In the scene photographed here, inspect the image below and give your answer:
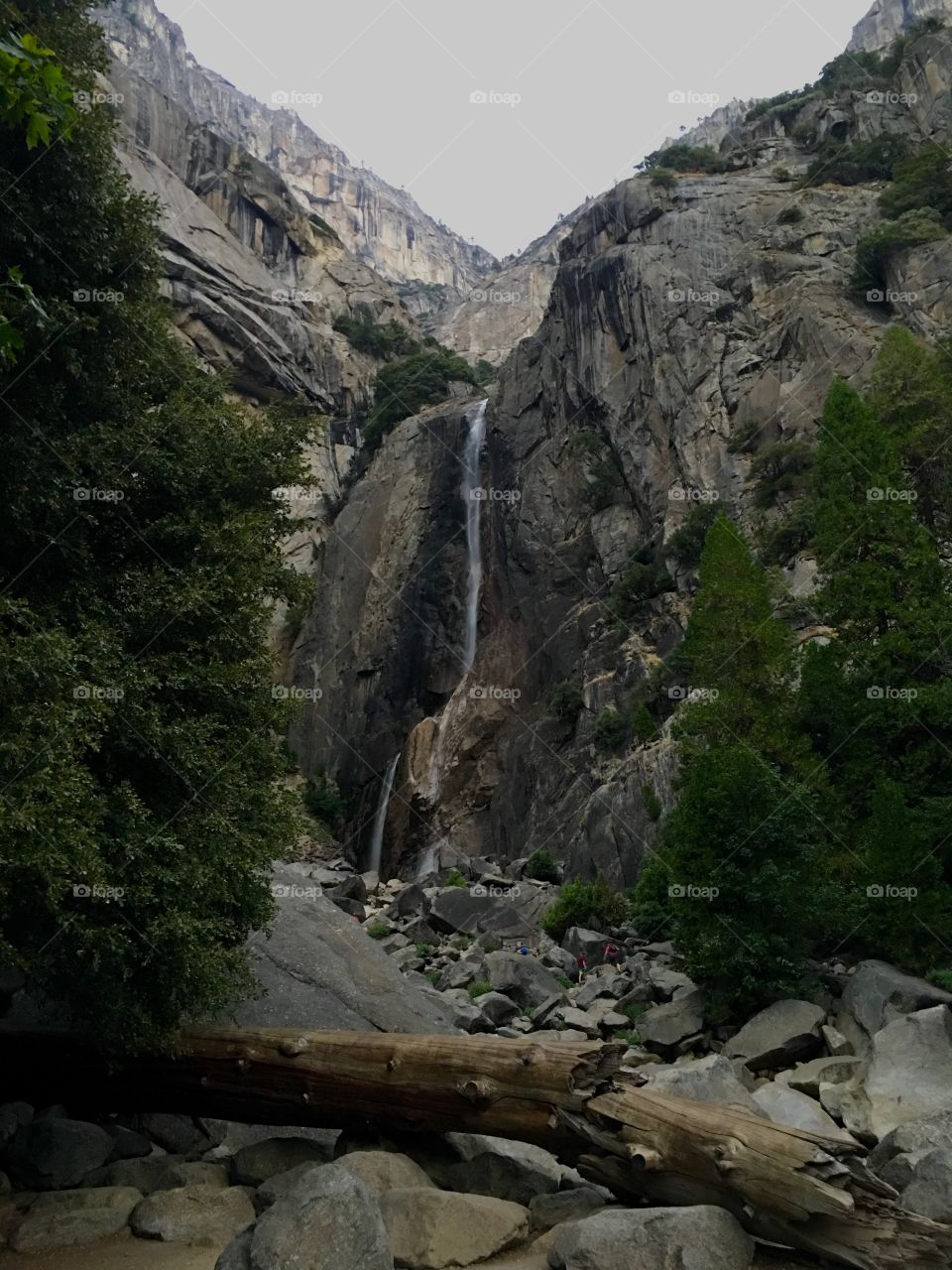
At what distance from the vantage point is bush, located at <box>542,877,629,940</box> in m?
23.7

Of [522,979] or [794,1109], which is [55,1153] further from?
[522,979]

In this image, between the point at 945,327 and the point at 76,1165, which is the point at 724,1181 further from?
the point at 945,327

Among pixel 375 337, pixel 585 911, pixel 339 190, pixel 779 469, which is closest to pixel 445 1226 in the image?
pixel 585 911

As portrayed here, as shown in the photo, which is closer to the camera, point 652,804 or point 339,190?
point 652,804

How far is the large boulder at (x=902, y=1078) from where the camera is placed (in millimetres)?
10180

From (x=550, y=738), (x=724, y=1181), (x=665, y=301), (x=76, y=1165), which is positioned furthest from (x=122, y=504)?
(x=665, y=301)

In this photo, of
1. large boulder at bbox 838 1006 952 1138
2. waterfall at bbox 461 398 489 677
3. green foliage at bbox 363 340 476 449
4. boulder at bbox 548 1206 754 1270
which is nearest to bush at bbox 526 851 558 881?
waterfall at bbox 461 398 489 677

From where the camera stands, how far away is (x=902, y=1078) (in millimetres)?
10703

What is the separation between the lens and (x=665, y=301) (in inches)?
1703

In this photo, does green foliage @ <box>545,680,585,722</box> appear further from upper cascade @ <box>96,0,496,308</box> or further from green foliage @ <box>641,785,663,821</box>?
upper cascade @ <box>96,0,496,308</box>

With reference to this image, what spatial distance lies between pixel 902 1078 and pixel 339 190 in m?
164

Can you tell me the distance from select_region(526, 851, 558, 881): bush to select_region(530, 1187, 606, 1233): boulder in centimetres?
2356

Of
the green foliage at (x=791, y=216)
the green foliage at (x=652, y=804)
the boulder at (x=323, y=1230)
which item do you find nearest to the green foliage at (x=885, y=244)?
the green foliage at (x=791, y=216)

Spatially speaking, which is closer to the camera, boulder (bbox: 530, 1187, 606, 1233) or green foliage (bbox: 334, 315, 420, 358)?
boulder (bbox: 530, 1187, 606, 1233)
